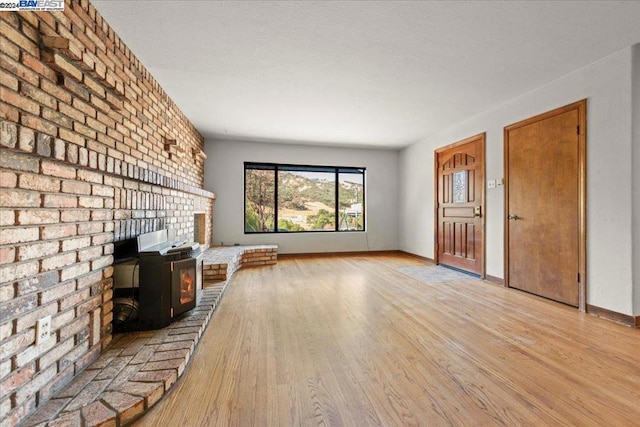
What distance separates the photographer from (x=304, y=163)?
595 cm

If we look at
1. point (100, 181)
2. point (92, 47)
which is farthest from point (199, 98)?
point (100, 181)

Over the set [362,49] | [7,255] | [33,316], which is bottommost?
[33,316]

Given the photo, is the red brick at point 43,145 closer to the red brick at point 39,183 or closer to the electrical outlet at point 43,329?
the red brick at point 39,183

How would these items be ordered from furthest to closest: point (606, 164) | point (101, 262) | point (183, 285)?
point (606, 164) < point (183, 285) < point (101, 262)

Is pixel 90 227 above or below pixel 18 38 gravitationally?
below

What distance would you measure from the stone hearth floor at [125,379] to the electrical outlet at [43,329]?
31cm

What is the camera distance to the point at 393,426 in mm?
1270

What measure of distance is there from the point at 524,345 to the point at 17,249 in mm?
3041

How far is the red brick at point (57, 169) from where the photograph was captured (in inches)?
54.7

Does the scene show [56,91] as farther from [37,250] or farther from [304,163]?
[304,163]

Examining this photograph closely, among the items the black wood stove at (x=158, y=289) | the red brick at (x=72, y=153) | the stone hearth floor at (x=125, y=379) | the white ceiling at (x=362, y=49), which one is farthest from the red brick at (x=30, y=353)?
the white ceiling at (x=362, y=49)

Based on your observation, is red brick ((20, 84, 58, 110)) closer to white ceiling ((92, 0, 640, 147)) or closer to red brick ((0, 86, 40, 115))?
red brick ((0, 86, 40, 115))

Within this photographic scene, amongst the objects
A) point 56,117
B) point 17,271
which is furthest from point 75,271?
point 56,117

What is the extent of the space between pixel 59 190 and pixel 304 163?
470 centimetres
